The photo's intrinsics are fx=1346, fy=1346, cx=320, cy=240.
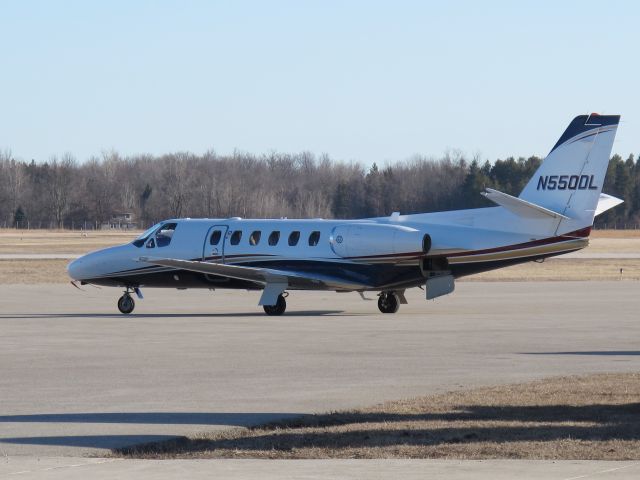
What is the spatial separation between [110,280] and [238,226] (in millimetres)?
4006

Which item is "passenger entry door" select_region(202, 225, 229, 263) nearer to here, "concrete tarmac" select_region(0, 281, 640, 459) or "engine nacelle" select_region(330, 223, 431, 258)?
"concrete tarmac" select_region(0, 281, 640, 459)

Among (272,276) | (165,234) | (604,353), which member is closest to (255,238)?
(272,276)

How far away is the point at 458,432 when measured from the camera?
14.4m

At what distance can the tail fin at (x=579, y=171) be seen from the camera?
33812mm

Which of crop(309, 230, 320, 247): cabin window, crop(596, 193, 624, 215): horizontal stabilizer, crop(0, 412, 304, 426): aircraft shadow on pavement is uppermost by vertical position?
crop(596, 193, 624, 215): horizontal stabilizer

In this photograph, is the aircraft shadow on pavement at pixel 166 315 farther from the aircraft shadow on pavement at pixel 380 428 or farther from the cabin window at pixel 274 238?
the aircraft shadow on pavement at pixel 380 428

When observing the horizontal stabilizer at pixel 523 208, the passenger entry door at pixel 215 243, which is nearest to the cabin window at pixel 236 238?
the passenger entry door at pixel 215 243

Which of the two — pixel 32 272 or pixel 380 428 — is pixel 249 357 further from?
pixel 32 272

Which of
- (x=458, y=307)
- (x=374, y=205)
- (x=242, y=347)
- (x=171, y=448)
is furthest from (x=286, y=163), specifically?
(x=171, y=448)

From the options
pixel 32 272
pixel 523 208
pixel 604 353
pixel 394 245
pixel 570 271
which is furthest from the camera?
pixel 570 271

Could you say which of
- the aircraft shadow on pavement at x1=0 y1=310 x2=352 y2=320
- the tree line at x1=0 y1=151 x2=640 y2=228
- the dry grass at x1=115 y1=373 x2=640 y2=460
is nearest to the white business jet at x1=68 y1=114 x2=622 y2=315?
the aircraft shadow on pavement at x1=0 y1=310 x2=352 y2=320

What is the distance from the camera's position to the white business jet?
3388cm

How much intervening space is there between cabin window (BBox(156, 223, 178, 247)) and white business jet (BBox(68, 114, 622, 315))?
14 cm

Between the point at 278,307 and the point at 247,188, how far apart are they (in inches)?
5339
